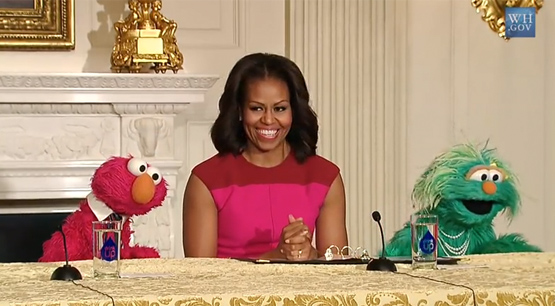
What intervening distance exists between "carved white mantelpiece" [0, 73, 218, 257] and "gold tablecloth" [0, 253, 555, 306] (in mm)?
1549

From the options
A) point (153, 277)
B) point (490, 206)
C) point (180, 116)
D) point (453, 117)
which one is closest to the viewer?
point (153, 277)

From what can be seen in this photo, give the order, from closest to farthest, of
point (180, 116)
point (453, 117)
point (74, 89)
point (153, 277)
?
point (153, 277)
point (74, 89)
point (180, 116)
point (453, 117)

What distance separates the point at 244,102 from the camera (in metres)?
2.53

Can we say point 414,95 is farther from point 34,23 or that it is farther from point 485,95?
point 34,23

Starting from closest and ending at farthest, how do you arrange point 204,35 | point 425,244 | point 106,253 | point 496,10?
point 106,253
point 425,244
point 204,35
point 496,10

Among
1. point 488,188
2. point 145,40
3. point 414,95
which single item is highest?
point 145,40

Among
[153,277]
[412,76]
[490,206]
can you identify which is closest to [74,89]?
[412,76]

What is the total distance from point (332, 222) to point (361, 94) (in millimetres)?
1296

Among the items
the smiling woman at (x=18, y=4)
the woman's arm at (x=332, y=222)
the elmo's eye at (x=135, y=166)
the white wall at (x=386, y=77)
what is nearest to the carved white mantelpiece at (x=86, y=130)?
the white wall at (x=386, y=77)

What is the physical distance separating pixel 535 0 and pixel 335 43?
78 centimetres

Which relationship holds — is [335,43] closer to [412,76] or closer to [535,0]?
[412,76]

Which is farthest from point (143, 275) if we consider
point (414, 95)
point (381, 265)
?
point (414, 95)

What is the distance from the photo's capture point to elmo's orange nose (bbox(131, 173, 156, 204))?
98.6 inches

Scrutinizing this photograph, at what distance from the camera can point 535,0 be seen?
3.89 metres
